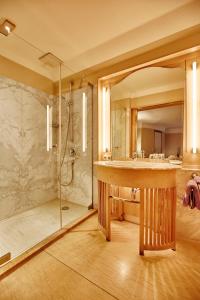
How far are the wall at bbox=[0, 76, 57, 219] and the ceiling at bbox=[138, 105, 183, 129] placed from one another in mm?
1646

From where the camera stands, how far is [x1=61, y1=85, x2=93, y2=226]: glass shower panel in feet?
8.64

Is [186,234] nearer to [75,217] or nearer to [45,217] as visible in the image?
[75,217]

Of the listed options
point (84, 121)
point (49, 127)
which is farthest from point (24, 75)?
point (84, 121)

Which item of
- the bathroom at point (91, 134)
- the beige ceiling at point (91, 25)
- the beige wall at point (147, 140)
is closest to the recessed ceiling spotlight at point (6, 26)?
the bathroom at point (91, 134)

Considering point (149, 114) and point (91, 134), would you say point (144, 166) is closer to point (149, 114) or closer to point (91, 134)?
point (149, 114)

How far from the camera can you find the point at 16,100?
2.45 metres

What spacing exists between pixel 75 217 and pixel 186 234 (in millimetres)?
1404

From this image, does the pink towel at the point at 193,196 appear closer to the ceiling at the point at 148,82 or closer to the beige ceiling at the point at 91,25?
the ceiling at the point at 148,82

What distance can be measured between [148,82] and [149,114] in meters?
0.40

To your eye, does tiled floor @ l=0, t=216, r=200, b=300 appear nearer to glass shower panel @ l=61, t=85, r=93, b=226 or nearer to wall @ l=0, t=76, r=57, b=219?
glass shower panel @ l=61, t=85, r=93, b=226

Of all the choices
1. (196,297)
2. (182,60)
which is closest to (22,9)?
(182,60)

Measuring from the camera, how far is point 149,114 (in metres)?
2.21

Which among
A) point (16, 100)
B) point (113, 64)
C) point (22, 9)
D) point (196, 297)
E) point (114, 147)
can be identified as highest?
point (22, 9)

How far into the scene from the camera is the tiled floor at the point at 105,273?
119 centimetres
